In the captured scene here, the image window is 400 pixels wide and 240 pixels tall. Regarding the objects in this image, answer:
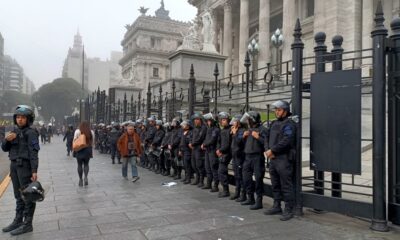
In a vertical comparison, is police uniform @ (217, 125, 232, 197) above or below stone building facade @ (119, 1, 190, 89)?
below

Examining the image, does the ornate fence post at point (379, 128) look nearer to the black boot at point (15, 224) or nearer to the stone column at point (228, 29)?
the black boot at point (15, 224)

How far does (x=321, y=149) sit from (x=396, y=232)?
5.29ft

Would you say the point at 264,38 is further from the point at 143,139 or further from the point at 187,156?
the point at 187,156

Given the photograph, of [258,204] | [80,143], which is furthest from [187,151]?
[258,204]

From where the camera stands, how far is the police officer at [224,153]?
8047 millimetres

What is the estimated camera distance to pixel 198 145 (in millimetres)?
9258

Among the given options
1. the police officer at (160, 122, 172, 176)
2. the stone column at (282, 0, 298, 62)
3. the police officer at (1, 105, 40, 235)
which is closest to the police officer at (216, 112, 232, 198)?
the police officer at (160, 122, 172, 176)

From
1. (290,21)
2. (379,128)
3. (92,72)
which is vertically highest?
(92,72)

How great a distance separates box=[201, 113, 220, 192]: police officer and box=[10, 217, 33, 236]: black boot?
13.9ft

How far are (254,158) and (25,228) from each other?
13.3ft

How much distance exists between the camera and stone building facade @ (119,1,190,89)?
7481cm

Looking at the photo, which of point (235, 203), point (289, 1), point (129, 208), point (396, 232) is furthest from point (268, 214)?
point (289, 1)

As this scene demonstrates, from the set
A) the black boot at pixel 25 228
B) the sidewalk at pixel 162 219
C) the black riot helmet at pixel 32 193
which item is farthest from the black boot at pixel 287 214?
the black boot at pixel 25 228

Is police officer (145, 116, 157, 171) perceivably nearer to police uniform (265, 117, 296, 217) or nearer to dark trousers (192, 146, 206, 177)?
dark trousers (192, 146, 206, 177)
